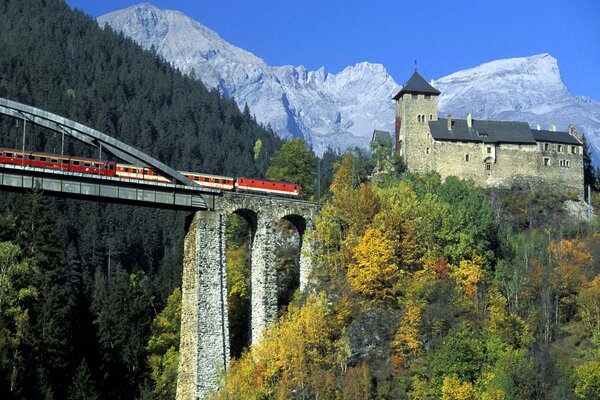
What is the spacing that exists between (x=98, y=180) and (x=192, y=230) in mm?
7887

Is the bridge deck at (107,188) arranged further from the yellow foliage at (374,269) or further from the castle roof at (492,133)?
the castle roof at (492,133)

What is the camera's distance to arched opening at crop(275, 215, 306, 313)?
71.8 meters

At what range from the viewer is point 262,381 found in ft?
192

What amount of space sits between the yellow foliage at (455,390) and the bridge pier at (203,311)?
50.4 feet

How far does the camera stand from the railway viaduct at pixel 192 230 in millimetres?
58031

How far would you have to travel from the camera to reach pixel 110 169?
205 feet

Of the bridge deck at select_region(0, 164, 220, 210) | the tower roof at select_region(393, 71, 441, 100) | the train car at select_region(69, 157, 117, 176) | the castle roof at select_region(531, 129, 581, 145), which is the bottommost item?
the bridge deck at select_region(0, 164, 220, 210)

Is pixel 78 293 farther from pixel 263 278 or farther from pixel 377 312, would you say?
pixel 377 312

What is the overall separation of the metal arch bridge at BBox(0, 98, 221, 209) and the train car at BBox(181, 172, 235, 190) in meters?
1.28

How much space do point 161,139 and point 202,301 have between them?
141230 millimetres

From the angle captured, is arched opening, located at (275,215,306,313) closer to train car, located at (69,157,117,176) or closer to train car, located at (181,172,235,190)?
train car, located at (181,172,235,190)

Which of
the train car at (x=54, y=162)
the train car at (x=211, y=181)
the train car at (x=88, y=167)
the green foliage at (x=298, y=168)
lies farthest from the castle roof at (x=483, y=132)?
the train car at (x=54, y=162)

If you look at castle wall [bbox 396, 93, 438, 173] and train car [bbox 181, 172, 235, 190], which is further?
castle wall [bbox 396, 93, 438, 173]

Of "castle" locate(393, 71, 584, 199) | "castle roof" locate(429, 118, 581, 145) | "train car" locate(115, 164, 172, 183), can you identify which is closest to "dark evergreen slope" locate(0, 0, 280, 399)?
"train car" locate(115, 164, 172, 183)
